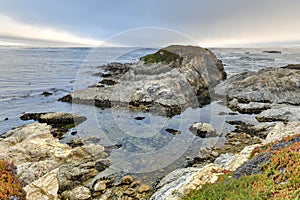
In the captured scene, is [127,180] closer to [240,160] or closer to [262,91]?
[240,160]

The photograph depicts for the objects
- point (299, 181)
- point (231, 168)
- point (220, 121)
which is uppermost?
point (299, 181)

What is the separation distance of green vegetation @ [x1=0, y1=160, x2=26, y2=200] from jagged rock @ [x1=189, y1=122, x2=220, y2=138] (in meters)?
17.0

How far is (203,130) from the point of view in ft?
78.6

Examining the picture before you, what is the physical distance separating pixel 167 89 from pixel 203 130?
13.8m

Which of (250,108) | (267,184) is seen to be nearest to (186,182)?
(267,184)

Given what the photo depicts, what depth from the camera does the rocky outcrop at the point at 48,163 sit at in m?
13.3

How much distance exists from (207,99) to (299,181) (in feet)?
102

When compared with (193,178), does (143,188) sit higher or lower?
lower

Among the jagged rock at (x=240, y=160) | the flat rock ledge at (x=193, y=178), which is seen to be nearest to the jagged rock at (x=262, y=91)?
the jagged rock at (x=240, y=160)

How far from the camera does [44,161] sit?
15797 mm

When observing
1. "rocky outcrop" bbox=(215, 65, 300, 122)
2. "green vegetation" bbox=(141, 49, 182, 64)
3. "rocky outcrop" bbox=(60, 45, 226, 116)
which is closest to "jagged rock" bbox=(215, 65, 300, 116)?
"rocky outcrop" bbox=(215, 65, 300, 122)

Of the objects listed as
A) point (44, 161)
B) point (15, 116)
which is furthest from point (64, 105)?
point (44, 161)

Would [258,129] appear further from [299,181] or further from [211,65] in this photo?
[211,65]

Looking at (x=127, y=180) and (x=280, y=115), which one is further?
(x=280, y=115)
